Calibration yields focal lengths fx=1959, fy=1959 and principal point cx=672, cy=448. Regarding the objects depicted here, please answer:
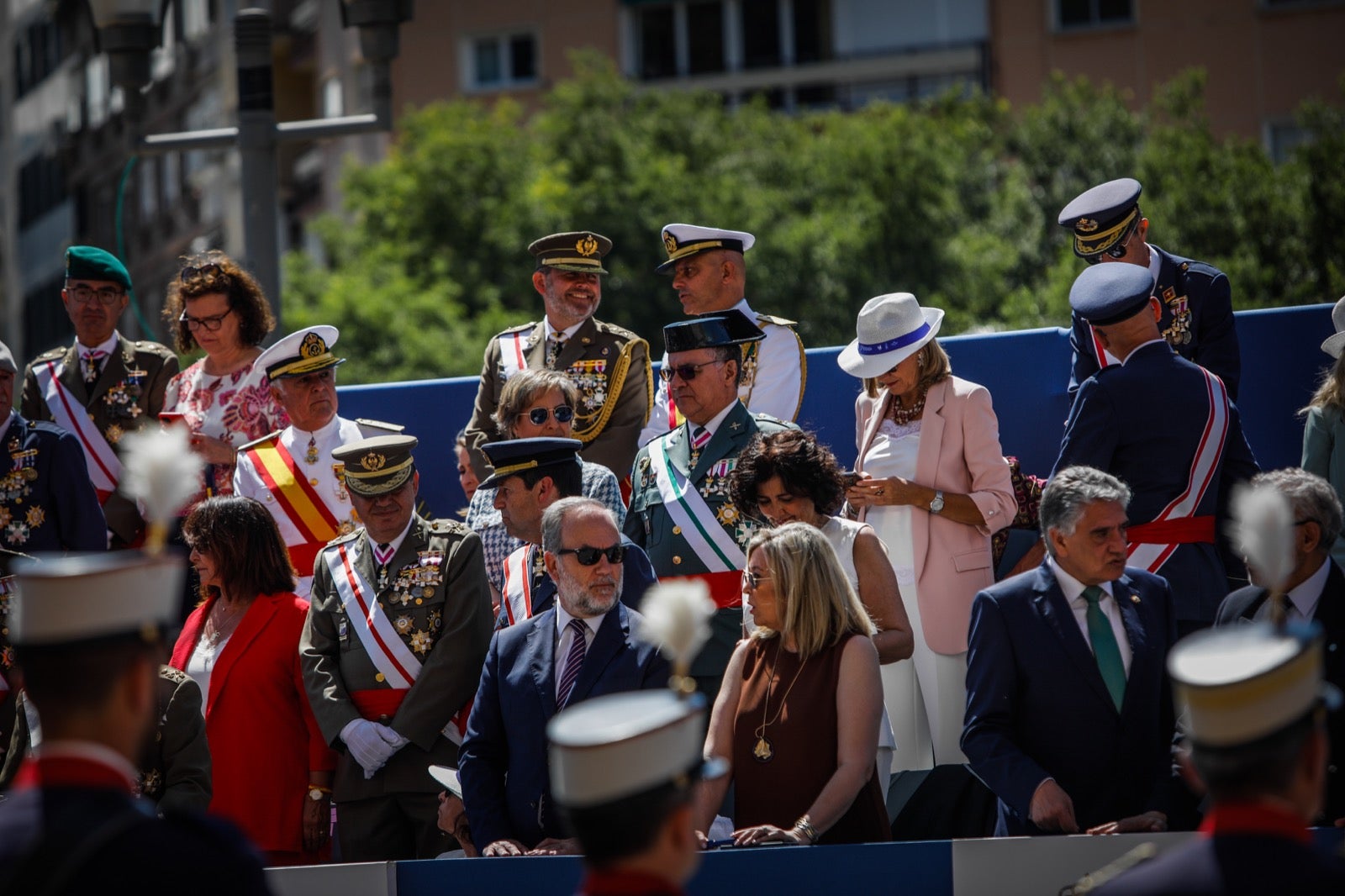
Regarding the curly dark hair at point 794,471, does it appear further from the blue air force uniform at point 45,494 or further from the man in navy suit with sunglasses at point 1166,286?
the blue air force uniform at point 45,494

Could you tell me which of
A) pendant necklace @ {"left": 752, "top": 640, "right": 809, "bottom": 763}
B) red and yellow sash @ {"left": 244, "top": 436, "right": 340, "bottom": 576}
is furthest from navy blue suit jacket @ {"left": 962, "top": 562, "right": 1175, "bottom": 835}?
red and yellow sash @ {"left": 244, "top": 436, "right": 340, "bottom": 576}

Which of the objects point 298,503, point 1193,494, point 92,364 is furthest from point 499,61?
point 1193,494

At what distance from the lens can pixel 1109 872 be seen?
184 inches

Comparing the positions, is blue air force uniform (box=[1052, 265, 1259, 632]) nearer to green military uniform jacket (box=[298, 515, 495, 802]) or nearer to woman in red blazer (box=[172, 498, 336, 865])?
green military uniform jacket (box=[298, 515, 495, 802])

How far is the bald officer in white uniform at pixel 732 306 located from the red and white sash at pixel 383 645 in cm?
169

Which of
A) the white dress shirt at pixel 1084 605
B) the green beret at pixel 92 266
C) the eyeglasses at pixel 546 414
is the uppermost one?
the green beret at pixel 92 266

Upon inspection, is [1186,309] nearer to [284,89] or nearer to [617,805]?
[617,805]

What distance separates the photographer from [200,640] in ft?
24.3

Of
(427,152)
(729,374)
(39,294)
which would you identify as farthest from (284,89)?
(729,374)

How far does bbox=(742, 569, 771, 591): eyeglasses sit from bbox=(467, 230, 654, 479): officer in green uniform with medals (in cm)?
194

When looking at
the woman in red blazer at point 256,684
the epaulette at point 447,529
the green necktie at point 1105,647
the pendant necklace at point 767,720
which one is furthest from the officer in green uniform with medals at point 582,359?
the green necktie at point 1105,647

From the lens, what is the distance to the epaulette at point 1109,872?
4.50 m

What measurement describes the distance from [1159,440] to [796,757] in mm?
1887

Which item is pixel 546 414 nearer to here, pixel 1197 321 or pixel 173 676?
pixel 173 676
